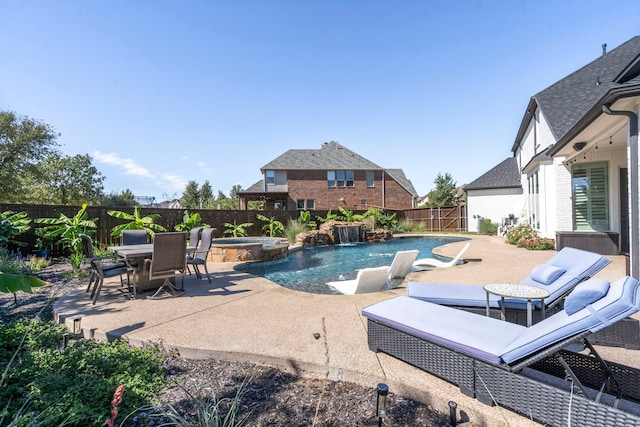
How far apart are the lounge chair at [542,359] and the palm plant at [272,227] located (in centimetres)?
1465

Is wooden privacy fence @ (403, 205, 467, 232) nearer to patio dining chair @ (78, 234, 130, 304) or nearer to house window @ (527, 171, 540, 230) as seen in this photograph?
house window @ (527, 171, 540, 230)

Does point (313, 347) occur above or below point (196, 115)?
below

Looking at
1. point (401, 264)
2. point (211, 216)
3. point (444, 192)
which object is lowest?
point (401, 264)

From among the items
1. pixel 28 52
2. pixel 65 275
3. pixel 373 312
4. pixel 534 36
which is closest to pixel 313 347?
pixel 373 312

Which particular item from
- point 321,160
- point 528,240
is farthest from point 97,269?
point 321,160

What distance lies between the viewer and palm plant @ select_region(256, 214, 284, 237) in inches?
669

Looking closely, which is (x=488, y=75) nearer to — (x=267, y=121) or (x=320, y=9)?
(x=320, y=9)

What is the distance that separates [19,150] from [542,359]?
32.3m

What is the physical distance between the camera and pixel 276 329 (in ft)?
11.6

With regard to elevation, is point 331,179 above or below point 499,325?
above

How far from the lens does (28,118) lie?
22656 millimetres

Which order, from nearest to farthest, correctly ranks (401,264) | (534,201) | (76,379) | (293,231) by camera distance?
(76,379) < (401,264) < (534,201) < (293,231)

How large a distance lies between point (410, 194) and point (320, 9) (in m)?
23.4

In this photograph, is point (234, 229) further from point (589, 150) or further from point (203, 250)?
point (589, 150)
